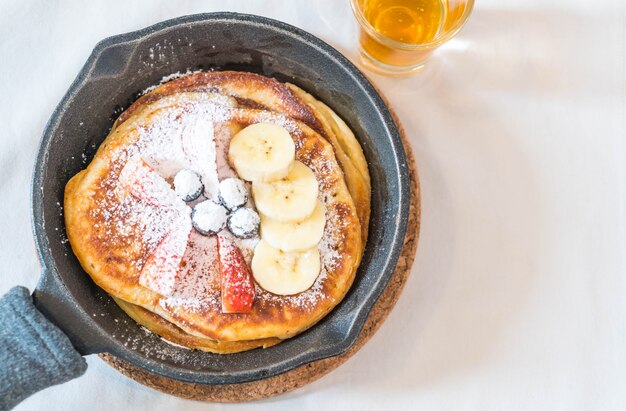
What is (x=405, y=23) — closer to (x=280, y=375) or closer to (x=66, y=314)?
(x=280, y=375)

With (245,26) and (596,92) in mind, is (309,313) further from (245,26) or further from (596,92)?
(596,92)

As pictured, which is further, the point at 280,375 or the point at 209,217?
the point at 280,375

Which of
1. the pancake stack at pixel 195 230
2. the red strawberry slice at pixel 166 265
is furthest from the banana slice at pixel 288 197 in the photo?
the red strawberry slice at pixel 166 265

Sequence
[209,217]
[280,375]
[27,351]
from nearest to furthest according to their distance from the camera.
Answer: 1. [27,351]
2. [209,217]
3. [280,375]

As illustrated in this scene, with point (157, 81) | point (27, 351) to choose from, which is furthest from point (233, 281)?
point (157, 81)

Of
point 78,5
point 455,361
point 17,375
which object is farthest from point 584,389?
point 78,5
